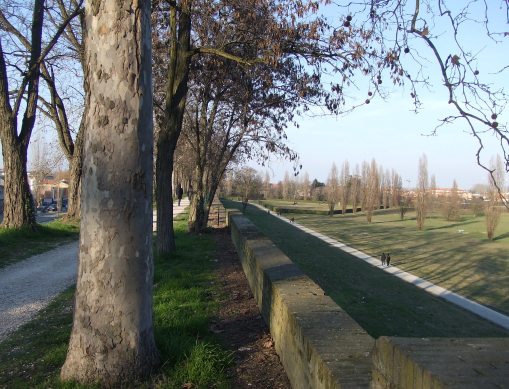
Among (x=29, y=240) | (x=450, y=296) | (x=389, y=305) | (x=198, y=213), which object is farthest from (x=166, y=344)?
(x=450, y=296)

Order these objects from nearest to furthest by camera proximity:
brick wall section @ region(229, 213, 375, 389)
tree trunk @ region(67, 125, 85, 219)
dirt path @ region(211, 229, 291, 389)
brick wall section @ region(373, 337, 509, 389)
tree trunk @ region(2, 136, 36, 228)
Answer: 1. brick wall section @ region(373, 337, 509, 389)
2. brick wall section @ region(229, 213, 375, 389)
3. dirt path @ region(211, 229, 291, 389)
4. tree trunk @ region(2, 136, 36, 228)
5. tree trunk @ region(67, 125, 85, 219)

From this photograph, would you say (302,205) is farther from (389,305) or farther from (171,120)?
(171,120)

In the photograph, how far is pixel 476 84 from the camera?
4.01 meters

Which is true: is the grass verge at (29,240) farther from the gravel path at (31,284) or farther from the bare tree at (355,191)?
the bare tree at (355,191)

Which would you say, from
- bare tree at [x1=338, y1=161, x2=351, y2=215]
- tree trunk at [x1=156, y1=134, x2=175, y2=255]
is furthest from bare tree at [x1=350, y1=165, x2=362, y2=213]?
tree trunk at [x1=156, y1=134, x2=175, y2=255]

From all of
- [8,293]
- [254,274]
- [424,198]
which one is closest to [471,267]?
[254,274]

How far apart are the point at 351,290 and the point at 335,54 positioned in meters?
8.58

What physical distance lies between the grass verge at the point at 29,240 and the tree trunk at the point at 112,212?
26.2 ft

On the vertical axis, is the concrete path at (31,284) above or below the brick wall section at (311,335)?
below

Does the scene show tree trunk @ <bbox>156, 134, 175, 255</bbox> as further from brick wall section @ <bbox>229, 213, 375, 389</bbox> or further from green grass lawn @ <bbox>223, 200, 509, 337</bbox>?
brick wall section @ <bbox>229, 213, 375, 389</bbox>

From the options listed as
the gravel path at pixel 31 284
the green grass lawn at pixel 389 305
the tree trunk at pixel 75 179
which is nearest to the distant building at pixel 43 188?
the tree trunk at pixel 75 179

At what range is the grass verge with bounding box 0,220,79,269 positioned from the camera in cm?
1231

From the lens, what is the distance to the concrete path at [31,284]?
691 centimetres

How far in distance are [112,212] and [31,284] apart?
20.4 ft
